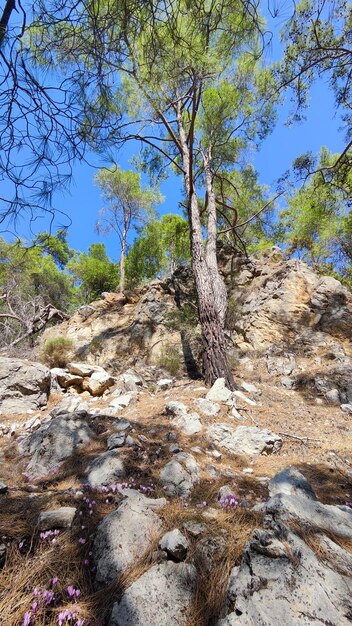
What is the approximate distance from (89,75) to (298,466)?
3365mm

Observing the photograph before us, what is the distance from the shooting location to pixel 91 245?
47.4ft

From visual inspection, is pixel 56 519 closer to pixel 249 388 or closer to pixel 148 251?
pixel 249 388

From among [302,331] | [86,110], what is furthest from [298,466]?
[302,331]

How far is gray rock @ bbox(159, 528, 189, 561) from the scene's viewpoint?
1121 millimetres

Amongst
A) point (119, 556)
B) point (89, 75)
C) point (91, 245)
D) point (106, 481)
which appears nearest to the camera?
point (119, 556)

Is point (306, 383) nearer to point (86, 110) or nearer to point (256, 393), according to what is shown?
point (256, 393)

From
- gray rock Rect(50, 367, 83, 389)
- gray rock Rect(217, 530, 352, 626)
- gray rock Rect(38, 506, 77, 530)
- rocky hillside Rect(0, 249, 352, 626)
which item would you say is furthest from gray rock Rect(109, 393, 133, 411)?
gray rock Rect(217, 530, 352, 626)

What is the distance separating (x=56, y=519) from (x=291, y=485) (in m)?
1.17

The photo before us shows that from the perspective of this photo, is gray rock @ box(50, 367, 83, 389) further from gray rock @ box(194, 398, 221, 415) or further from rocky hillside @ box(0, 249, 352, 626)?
gray rock @ box(194, 398, 221, 415)

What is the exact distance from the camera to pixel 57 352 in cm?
610

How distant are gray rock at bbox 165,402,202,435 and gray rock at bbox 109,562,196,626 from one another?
175 cm

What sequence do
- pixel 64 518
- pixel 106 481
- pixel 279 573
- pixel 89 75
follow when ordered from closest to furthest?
pixel 279 573 → pixel 64 518 → pixel 106 481 → pixel 89 75

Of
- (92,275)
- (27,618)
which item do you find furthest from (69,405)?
(92,275)

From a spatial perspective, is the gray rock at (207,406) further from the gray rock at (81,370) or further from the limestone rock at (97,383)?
the gray rock at (81,370)
